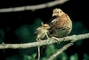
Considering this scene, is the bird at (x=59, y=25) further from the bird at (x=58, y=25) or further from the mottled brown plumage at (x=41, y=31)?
the mottled brown plumage at (x=41, y=31)

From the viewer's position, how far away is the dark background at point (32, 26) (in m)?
5.13

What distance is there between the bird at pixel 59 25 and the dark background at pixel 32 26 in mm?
1918

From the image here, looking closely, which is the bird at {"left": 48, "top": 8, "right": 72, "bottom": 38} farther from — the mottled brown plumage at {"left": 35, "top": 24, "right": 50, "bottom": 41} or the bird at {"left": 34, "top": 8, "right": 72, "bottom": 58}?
the mottled brown plumage at {"left": 35, "top": 24, "right": 50, "bottom": 41}

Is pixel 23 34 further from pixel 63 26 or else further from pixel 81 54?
pixel 63 26

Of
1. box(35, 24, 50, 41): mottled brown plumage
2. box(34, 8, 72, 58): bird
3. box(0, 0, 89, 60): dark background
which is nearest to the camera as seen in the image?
box(35, 24, 50, 41): mottled brown plumage

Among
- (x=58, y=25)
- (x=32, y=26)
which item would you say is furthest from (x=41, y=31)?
(x=32, y=26)

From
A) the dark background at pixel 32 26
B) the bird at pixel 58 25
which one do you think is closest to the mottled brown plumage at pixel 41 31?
the bird at pixel 58 25

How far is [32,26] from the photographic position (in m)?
5.31

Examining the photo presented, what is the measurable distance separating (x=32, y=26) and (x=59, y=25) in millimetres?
2275

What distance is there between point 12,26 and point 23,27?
0.69ft

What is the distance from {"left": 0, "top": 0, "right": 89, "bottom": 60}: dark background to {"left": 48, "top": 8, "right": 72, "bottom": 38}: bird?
1.92 metres

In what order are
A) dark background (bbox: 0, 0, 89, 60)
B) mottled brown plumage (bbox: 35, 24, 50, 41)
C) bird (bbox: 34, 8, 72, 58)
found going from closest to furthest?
mottled brown plumage (bbox: 35, 24, 50, 41) < bird (bbox: 34, 8, 72, 58) < dark background (bbox: 0, 0, 89, 60)

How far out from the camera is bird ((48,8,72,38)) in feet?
9.56

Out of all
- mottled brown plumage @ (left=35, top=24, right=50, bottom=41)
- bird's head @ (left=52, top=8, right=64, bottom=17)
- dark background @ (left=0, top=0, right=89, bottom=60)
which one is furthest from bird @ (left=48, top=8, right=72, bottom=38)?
dark background @ (left=0, top=0, right=89, bottom=60)
